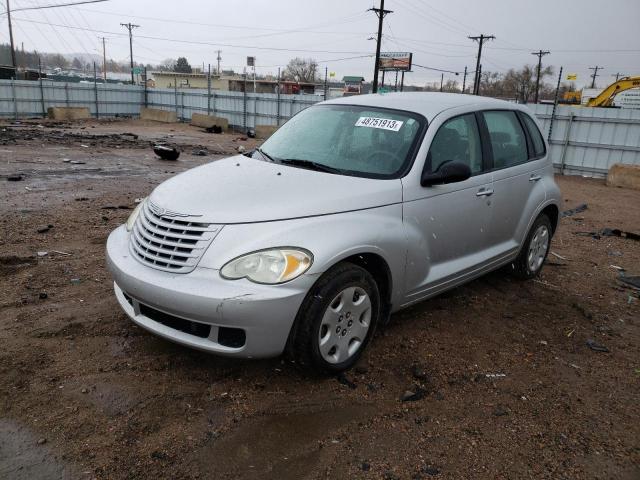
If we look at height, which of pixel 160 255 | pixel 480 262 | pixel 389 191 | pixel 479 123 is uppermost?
pixel 479 123

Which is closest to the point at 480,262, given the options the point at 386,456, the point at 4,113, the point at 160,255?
the point at 386,456

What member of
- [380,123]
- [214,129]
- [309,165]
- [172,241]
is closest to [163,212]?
[172,241]

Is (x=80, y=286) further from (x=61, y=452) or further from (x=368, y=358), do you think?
(x=368, y=358)

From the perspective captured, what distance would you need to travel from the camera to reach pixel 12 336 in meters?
3.67

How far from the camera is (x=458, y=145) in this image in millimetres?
4199

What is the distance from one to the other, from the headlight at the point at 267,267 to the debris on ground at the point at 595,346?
2.64 metres

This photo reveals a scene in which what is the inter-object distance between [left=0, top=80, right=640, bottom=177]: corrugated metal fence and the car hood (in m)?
10.7

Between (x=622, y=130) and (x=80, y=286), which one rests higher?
(x=622, y=130)

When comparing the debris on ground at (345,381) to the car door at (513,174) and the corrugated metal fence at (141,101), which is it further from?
the corrugated metal fence at (141,101)

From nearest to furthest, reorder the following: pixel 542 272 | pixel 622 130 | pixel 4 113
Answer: pixel 542 272, pixel 622 130, pixel 4 113

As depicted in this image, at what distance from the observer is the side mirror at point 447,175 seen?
3.72 m

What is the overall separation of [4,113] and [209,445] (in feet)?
97.7

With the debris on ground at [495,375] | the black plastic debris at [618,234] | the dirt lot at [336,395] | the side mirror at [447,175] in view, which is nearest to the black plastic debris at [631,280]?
the dirt lot at [336,395]

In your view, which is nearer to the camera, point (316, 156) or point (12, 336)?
point (12, 336)
